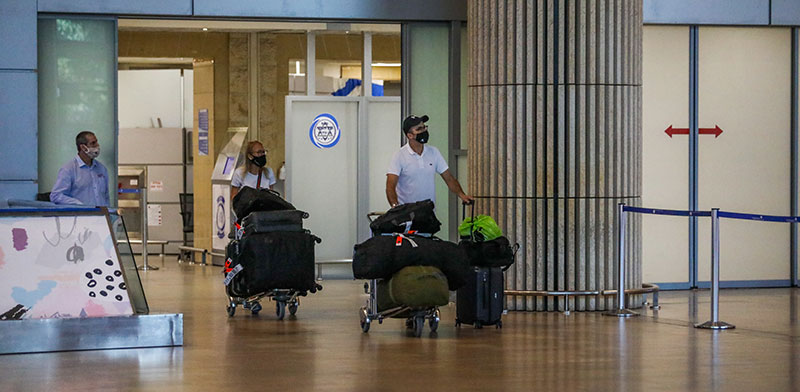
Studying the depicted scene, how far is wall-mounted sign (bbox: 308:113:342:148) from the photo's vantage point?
15.6 m

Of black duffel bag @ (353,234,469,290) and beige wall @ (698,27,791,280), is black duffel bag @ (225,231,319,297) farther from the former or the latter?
beige wall @ (698,27,791,280)

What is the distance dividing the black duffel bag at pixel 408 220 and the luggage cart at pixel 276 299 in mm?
1082

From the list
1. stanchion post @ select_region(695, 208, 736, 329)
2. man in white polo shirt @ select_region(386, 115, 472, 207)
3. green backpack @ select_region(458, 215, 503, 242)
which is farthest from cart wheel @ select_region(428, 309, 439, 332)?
stanchion post @ select_region(695, 208, 736, 329)

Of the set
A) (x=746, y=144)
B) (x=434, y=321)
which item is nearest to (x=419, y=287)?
(x=434, y=321)

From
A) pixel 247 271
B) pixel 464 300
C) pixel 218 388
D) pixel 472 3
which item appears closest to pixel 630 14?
pixel 472 3

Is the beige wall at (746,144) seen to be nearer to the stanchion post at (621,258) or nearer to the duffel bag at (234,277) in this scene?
the stanchion post at (621,258)

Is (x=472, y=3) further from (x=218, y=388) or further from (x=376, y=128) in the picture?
(x=218, y=388)

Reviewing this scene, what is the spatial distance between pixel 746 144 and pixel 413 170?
4.98m

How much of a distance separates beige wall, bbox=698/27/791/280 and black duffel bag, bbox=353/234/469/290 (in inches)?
205

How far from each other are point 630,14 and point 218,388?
6.06 m

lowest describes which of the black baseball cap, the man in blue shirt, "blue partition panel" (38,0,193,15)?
the man in blue shirt

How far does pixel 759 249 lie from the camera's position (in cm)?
1431

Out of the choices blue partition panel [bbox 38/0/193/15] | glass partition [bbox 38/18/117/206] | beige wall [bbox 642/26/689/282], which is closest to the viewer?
blue partition panel [bbox 38/0/193/15]

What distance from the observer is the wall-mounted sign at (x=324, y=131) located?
15.6 m
